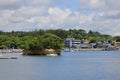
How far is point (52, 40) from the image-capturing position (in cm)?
18500

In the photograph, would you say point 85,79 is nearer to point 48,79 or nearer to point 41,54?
point 48,79

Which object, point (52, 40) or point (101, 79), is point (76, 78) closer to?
point (101, 79)

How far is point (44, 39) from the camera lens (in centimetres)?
18750

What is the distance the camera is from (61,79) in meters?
66.1

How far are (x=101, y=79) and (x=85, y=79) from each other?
2.52m

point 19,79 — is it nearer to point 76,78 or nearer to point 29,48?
point 76,78

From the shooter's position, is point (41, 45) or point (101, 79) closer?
point (101, 79)

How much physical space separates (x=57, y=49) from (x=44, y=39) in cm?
727

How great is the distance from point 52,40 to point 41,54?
9.16 m

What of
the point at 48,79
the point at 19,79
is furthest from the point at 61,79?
the point at 19,79

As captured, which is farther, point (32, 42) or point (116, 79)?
point (32, 42)

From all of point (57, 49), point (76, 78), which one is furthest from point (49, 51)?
point (76, 78)

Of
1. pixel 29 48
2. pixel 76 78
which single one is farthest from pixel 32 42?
pixel 76 78

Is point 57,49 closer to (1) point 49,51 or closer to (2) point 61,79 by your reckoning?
→ (1) point 49,51
